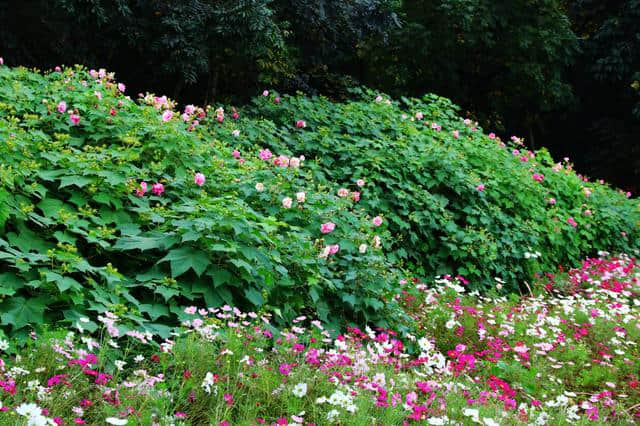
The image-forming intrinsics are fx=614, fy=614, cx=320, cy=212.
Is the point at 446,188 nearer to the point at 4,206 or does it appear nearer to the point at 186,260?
the point at 186,260

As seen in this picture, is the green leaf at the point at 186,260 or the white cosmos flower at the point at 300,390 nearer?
the white cosmos flower at the point at 300,390

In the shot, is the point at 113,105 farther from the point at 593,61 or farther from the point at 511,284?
the point at 593,61

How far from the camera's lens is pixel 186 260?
10.2ft

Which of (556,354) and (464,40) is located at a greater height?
(464,40)

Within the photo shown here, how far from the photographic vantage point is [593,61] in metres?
14.6

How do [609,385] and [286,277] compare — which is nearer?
[286,277]

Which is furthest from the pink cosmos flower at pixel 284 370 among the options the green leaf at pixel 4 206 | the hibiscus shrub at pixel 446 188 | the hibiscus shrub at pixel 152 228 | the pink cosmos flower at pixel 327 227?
the hibiscus shrub at pixel 446 188

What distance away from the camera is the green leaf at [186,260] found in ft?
10.1

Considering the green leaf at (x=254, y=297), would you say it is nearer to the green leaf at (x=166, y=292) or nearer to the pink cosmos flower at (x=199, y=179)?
the green leaf at (x=166, y=292)

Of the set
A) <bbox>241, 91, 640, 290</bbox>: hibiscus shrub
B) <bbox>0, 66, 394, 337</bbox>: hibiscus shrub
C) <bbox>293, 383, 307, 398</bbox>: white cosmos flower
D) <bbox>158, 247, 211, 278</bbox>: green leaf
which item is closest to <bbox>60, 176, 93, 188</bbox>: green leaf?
<bbox>0, 66, 394, 337</bbox>: hibiscus shrub

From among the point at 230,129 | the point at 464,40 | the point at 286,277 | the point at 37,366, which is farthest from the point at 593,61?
the point at 37,366

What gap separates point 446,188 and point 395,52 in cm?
739

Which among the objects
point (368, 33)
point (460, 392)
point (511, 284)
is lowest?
point (511, 284)

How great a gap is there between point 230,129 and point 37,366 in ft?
13.0
